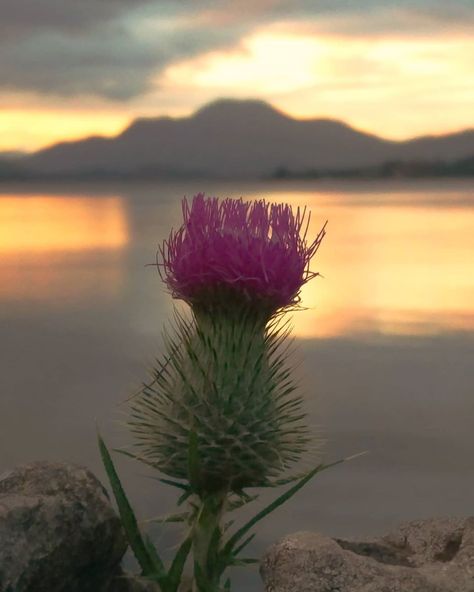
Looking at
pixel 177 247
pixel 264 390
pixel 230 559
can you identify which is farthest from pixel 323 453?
pixel 177 247

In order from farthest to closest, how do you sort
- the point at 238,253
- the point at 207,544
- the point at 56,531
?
the point at 56,531
the point at 238,253
the point at 207,544

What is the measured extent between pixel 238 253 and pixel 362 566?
1480 mm

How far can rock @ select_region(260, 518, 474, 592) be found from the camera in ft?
15.1

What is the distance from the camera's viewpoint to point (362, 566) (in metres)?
4.68

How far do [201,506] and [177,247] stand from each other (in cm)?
100

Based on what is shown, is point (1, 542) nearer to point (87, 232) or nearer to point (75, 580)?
point (75, 580)

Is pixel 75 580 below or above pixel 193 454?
below

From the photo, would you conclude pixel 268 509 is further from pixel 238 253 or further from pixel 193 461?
pixel 238 253

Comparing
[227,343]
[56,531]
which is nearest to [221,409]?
→ [227,343]

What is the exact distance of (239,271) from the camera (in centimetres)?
422

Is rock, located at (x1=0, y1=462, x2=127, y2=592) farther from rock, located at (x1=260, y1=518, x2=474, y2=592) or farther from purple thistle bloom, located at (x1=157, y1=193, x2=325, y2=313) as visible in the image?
purple thistle bloom, located at (x1=157, y1=193, x2=325, y2=313)

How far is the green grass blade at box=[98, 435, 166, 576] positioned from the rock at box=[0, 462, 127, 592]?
2.22 feet

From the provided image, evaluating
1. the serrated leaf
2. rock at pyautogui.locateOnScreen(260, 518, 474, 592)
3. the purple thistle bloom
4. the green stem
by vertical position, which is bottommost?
rock at pyautogui.locateOnScreen(260, 518, 474, 592)

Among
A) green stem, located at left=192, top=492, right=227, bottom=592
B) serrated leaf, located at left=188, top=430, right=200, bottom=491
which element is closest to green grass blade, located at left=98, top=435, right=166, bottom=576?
green stem, located at left=192, top=492, right=227, bottom=592
